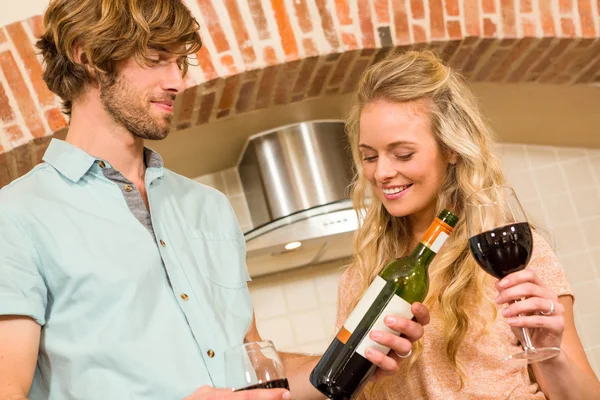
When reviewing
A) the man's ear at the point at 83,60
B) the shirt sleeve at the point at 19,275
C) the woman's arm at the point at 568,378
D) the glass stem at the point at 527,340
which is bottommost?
the woman's arm at the point at 568,378

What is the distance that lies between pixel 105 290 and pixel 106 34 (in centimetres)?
52

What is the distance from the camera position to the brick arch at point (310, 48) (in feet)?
8.34

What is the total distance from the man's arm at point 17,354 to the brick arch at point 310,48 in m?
1.24

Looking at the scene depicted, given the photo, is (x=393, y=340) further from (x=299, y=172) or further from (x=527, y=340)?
(x=299, y=172)

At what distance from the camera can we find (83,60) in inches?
66.5

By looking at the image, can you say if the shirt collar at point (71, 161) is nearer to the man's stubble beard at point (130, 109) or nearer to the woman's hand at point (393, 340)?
the man's stubble beard at point (130, 109)

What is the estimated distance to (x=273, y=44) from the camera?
8.95 ft

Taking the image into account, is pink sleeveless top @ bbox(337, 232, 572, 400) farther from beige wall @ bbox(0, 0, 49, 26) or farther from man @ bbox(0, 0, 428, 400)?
beige wall @ bbox(0, 0, 49, 26)

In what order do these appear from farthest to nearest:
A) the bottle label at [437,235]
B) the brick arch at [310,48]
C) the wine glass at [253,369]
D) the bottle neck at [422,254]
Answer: the brick arch at [310,48] < the bottle neck at [422,254] < the bottle label at [437,235] < the wine glass at [253,369]

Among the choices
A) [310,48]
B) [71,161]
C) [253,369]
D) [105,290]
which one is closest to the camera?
[253,369]

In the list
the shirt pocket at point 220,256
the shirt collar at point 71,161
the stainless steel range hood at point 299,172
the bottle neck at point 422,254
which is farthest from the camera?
the stainless steel range hood at point 299,172

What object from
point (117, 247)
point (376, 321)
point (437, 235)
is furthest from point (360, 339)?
point (117, 247)

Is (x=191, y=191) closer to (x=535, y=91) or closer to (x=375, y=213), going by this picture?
(x=375, y=213)

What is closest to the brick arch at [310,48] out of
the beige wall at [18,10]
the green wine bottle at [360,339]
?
the beige wall at [18,10]
